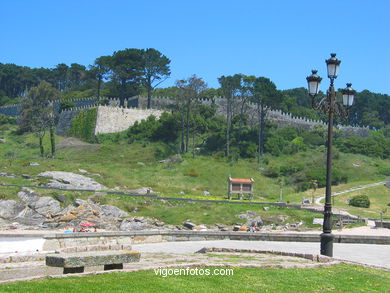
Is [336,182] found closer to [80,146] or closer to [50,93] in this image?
[80,146]

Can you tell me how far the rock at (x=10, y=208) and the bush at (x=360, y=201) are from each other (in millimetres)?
27281

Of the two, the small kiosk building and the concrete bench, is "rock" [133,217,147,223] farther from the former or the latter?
the concrete bench

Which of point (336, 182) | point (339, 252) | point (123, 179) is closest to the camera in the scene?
point (339, 252)

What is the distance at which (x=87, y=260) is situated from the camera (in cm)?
1118

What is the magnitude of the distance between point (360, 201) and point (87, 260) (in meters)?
41.3

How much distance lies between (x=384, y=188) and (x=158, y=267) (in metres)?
48.2

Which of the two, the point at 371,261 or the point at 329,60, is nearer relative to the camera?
the point at 329,60

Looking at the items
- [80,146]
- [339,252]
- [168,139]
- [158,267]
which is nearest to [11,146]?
[80,146]

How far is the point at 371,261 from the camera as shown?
58.4ft

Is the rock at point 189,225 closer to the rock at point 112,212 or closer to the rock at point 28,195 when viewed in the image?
the rock at point 112,212

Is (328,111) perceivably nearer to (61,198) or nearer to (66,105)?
(61,198)

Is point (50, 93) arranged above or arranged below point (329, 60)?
above

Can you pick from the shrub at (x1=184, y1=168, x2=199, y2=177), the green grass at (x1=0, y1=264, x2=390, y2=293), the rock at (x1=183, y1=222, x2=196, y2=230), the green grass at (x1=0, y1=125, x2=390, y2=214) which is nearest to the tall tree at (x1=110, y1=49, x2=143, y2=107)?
the green grass at (x1=0, y1=125, x2=390, y2=214)

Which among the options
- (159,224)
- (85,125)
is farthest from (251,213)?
(85,125)
